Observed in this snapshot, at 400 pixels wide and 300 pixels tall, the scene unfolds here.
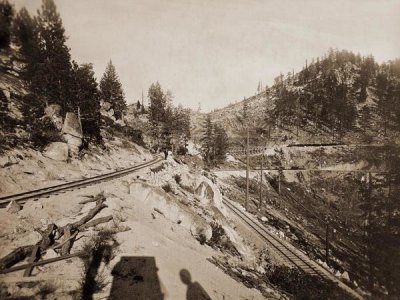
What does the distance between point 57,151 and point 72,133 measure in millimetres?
4150

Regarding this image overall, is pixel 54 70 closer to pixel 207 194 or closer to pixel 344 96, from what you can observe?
pixel 207 194

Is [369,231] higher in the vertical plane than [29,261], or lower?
lower

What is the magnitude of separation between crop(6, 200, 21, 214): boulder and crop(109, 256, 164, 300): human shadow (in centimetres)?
486

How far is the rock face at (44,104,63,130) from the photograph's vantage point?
24.9 metres

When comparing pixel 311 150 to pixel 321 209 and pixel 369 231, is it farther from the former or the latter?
pixel 369 231

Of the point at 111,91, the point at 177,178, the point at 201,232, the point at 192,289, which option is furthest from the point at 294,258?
the point at 111,91

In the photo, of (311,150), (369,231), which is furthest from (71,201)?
(311,150)

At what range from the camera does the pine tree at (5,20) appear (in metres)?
10.1

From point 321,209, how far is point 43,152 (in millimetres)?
45765


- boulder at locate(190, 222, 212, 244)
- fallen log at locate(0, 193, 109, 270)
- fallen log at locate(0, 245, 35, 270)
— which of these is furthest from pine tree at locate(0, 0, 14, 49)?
boulder at locate(190, 222, 212, 244)

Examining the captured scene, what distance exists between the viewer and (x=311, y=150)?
83250mm

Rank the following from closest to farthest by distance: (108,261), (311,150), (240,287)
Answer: (108,261)
(240,287)
(311,150)

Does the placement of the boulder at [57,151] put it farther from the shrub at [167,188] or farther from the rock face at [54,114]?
the shrub at [167,188]

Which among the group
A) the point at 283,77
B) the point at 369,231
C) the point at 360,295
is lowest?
the point at 369,231
